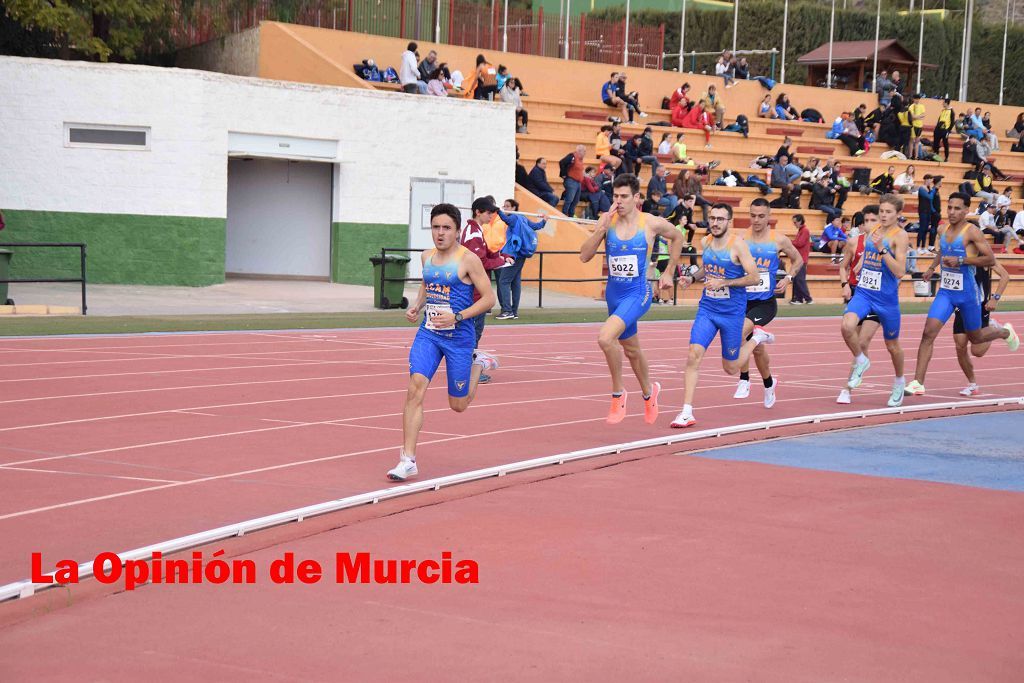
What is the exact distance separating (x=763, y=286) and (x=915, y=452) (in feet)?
9.45

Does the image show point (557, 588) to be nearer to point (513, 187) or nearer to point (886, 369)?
point (886, 369)

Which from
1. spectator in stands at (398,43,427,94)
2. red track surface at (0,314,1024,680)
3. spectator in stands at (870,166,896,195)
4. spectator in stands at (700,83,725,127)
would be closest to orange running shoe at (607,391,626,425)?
red track surface at (0,314,1024,680)

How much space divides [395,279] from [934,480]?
55.2 ft

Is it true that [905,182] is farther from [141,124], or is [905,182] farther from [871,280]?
[871,280]

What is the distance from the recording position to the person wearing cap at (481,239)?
1369 cm

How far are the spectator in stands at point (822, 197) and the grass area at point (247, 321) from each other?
990 centimetres

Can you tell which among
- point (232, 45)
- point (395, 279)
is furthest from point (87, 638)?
point (232, 45)

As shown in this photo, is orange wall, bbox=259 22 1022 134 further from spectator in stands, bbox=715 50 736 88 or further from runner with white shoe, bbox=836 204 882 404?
runner with white shoe, bbox=836 204 882 404

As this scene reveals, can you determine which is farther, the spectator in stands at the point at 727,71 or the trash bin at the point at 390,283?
the spectator in stands at the point at 727,71

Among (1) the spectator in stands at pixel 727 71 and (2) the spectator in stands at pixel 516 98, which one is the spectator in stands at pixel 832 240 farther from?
(1) the spectator in stands at pixel 727 71

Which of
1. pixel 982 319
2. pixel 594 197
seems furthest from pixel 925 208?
pixel 982 319

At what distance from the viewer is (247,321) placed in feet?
72.2

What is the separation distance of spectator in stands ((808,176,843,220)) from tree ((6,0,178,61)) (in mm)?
17382

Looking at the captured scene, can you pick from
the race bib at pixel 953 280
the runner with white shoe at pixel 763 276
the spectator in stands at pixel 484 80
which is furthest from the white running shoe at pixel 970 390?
the spectator in stands at pixel 484 80
